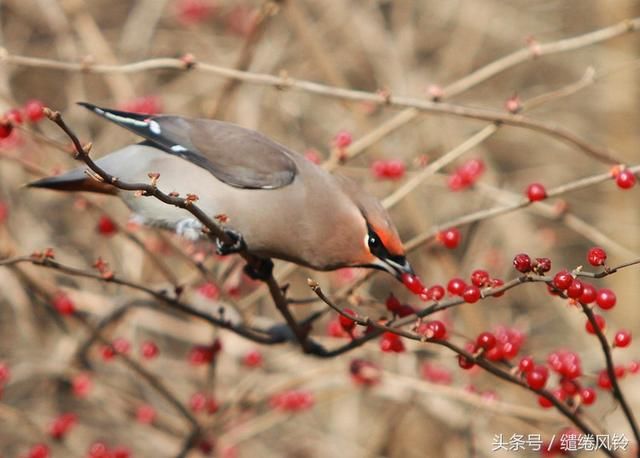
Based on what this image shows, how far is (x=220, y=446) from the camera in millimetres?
3934

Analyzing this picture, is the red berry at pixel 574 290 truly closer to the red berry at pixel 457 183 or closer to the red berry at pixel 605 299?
the red berry at pixel 605 299

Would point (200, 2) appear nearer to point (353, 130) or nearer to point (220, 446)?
point (353, 130)

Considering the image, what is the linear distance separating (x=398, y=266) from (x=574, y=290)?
649mm

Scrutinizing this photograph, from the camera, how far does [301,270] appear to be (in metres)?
5.10

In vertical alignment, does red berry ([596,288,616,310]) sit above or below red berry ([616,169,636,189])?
below

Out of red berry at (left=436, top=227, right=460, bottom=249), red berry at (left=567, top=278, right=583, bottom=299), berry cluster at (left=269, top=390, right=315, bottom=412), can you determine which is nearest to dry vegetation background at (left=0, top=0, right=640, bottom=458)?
berry cluster at (left=269, top=390, right=315, bottom=412)

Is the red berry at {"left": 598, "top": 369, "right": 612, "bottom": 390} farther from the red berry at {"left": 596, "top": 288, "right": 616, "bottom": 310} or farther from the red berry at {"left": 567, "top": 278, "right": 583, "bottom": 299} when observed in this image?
the red berry at {"left": 567, "top": 278, "right": 583, "bottom": 299}

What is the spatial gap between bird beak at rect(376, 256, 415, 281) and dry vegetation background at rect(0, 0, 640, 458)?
5.2 inches

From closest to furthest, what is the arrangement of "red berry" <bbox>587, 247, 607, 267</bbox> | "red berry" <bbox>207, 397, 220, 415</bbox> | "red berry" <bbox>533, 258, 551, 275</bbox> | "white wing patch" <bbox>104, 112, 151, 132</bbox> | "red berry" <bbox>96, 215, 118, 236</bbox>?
"red berry" <bbox>533, 258, 551, 275</bbox>, "red berry" <bbox>587, 247, 607, 267</bbox>, "white wing patch" <bbox>104, 112, 151, 132</bbox>, "red berry" <bbox>96, 215, 118, 236</bbox>, "red berry" <bbox>207, 397, 220, 415</bbox>

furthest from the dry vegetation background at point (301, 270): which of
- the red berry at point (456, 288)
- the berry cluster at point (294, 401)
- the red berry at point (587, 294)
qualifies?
the red berry at point (587, 294)

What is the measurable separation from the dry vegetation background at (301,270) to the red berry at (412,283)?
188 mm

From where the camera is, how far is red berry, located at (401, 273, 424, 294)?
2.58m

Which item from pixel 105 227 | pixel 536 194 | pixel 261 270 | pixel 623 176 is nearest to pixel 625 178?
pixel 623 176

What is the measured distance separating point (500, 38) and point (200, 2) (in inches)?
85.4
